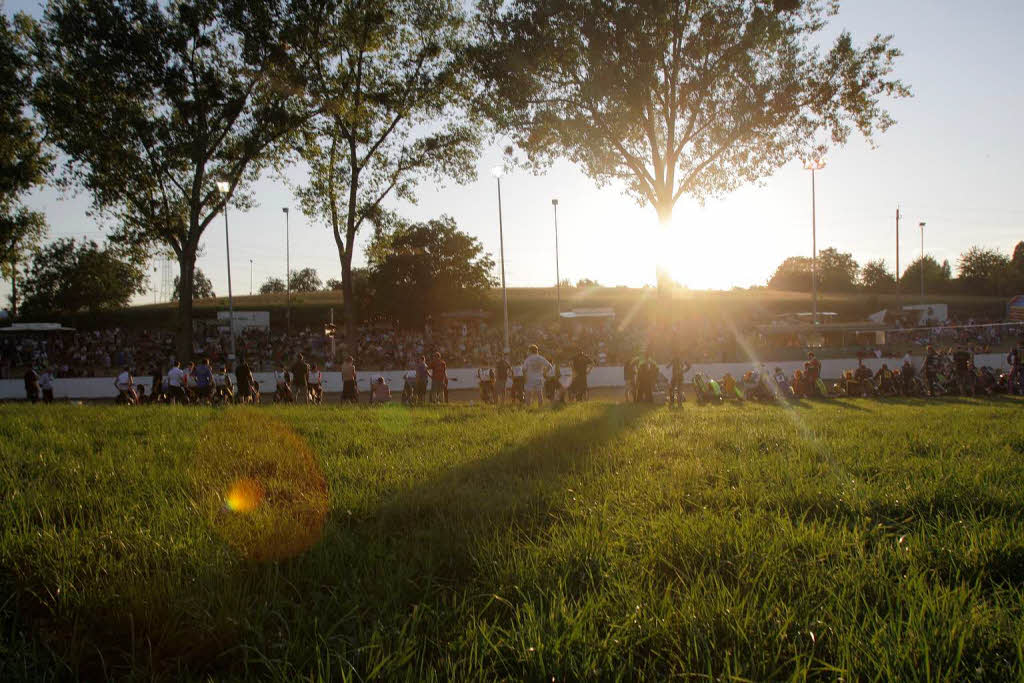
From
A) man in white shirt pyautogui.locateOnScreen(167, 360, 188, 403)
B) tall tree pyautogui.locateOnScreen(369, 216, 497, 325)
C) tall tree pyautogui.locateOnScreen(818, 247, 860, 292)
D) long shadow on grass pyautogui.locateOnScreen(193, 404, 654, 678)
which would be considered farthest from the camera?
tall tree pyautogui.locateOnScreen(818, 247, 860, 292)

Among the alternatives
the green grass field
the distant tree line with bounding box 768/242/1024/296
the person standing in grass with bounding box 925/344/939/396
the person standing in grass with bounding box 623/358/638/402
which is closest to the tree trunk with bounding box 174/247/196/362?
the person standing in grass with bounding box 623/358/638/402

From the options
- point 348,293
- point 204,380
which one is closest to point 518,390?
point 204,380

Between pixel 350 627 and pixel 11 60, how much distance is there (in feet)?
103

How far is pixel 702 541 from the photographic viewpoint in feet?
10.2

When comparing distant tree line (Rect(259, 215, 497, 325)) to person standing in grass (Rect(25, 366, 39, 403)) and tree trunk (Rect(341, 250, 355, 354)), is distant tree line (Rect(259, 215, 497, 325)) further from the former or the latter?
person standing in grass (Rect(25, 366, 39, 403))

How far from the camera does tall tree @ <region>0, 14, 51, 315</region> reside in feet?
80.8

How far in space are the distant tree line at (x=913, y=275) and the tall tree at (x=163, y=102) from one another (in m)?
97.1

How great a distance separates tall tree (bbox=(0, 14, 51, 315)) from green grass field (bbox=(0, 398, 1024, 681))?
26.8 m

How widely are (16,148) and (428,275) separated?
1243 inches

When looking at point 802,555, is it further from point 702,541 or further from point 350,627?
point 350,627

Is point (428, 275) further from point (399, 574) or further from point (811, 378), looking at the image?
point (399, 574)

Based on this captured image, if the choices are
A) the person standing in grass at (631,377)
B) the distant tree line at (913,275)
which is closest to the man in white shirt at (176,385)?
the person standing in grass at (631,377)

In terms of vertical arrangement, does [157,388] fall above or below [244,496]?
below

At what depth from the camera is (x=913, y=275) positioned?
4245 inches
